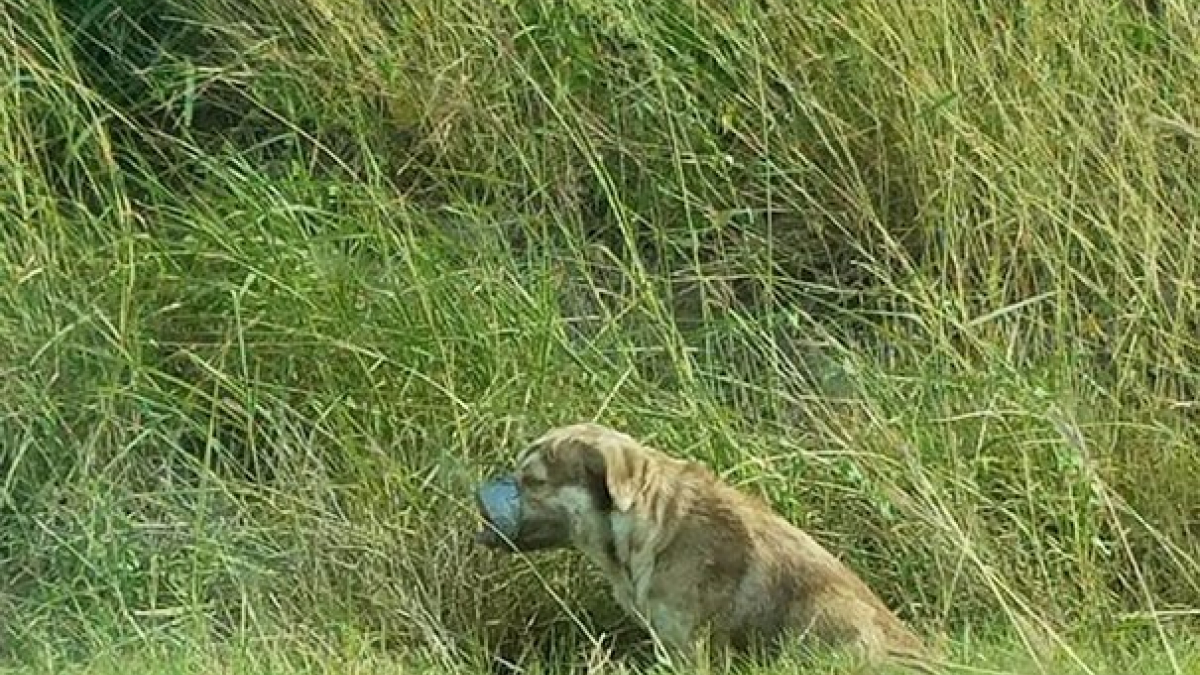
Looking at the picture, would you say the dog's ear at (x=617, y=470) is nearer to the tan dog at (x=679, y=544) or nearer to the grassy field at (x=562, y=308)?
the tan dog at (x=679, y=544)

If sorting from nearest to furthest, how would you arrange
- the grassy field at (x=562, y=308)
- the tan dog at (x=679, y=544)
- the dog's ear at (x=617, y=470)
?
1. the tan dog at (x=679, y=544)
2. the dog's ear at (x=617, y=470)
3. the grassy field at (x=562, y=308)

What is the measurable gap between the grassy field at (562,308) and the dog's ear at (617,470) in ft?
1.33

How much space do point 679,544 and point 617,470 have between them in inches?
9.8

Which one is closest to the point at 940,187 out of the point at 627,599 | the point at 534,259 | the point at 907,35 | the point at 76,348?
the point at 907,35

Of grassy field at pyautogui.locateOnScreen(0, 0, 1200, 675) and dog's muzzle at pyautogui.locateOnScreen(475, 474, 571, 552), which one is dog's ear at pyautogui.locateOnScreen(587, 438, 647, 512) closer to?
dog's muzzle at pyautogui.locateOnScreen(475, 474, 571, 552)

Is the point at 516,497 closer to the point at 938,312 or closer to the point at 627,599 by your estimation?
the point at 627,599

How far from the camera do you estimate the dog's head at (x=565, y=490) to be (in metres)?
7.32

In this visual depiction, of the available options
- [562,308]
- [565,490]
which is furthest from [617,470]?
[562,308]

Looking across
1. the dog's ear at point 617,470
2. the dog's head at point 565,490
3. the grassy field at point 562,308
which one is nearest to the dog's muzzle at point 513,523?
the dog's head at point 565,490

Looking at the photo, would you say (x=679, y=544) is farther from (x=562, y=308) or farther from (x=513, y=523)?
(x=562, y=308)

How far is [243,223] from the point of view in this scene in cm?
844

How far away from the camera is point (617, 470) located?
7312 millimetres

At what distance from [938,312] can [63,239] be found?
8.45 ft

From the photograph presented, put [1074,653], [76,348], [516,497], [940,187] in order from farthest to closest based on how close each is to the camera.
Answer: [940,187]
[76,348]
[516,497]
[1074,653]
